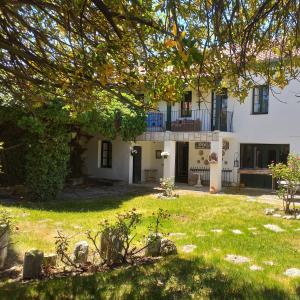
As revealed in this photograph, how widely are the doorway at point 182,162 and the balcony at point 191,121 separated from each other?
6.22 ft

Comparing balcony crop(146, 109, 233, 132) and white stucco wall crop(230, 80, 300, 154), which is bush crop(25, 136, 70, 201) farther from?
white stucco wall crop(230, 80, 300, 154)

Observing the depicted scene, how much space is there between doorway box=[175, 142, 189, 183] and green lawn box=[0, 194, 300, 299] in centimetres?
899

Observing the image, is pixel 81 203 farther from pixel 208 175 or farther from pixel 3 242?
pixel 208 175

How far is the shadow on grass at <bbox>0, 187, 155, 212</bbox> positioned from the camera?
13773 mm

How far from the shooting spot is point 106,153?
962 inches

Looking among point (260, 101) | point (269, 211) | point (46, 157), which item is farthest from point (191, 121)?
point (269, 211)

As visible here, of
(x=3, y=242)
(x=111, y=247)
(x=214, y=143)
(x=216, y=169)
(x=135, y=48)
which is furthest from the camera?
(x=214, y=143)

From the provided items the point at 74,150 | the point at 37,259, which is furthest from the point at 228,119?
the point at 37,259

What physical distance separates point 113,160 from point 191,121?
4.92m

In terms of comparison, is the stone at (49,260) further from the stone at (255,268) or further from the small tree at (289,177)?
the small tree at (289,177)

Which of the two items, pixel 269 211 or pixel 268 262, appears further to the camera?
pixel 269 211

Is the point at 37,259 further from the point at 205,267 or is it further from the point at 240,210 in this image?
the point at 240,210

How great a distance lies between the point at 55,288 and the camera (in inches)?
233

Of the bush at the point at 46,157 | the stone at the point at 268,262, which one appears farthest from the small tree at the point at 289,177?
the bush at the point at 46,157
